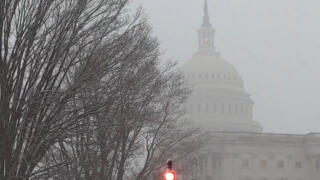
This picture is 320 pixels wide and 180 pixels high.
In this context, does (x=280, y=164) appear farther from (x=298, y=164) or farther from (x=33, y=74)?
(x=33, y=74)

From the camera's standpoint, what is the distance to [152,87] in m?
33.9

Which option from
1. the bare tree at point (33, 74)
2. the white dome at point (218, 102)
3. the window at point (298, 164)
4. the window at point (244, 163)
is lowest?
the bare tree at point (33, 74)

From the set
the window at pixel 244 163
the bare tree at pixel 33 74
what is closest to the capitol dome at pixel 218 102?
the window at pixel 244 163

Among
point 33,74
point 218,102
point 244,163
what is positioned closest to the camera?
point 33,74

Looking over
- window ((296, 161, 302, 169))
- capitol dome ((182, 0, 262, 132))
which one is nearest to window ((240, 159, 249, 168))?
window ((296, 161, 302, 169))

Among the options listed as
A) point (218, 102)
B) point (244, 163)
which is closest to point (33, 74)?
point (244, 163)

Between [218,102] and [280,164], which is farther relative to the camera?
[218,102]

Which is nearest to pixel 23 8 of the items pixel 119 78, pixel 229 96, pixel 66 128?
pixel 66 128

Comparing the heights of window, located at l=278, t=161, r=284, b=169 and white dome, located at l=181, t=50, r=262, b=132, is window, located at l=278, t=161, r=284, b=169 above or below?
below

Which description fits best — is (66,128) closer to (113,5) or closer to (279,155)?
(113,5)

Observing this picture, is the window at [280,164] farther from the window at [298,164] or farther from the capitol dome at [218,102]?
the capitol dome at [218,102]

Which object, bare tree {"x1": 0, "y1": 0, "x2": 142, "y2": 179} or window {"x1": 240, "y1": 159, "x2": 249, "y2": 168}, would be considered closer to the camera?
bare tree {"x1": 0, "y1": 0, "x2": 142, "y2": 179}

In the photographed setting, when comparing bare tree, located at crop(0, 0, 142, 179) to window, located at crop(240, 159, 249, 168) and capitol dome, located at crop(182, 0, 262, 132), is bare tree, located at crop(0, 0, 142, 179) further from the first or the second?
capitol dome, located at crop(182, 0, 262, 132)

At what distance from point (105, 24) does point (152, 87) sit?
10673 millimetres
